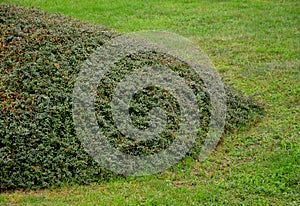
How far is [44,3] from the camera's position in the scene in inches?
441

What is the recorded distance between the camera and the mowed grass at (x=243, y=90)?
15.0ft

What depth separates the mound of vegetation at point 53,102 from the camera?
15.8 feet

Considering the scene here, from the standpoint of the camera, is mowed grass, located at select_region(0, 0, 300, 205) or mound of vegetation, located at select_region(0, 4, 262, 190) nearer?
mowed grass, located at select_region(0, 0, 300, 205)

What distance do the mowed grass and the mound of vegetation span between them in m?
0.22

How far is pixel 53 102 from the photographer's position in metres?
5.25

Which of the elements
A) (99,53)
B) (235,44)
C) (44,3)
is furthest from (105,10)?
(99,53)

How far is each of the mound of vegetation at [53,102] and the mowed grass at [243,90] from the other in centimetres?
22

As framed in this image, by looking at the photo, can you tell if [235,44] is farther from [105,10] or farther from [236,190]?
[236,190]

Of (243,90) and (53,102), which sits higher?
(243,90)

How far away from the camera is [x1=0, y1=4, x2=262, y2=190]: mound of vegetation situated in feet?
15.8

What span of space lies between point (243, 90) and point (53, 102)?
3.05 metres

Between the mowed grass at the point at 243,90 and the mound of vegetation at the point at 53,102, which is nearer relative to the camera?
the mowed grass at the point at 243,90

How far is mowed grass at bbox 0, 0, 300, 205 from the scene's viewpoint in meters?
4.57

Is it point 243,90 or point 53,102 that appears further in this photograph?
point 243,90
